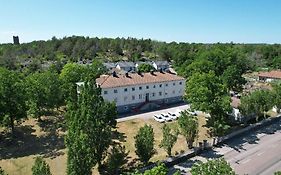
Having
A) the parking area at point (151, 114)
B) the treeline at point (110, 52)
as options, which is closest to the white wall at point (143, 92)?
the parking area at point (151, 114)

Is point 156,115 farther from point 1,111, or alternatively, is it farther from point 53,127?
point 1,111

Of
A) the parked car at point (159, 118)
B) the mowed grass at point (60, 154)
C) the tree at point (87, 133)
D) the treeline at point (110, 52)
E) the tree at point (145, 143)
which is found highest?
the treeline at point (110, 52)

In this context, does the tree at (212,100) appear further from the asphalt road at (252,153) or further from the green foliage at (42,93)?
the green foliage at (42,93)

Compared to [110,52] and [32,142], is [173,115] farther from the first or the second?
[110,52]

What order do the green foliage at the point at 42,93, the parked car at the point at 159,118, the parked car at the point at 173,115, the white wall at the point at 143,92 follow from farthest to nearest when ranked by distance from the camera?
the white wall at the point at 143,92 < the parked car at the point at 173,115 < the parked car at the point at 159,118 < the green foliage at the point at 42,93

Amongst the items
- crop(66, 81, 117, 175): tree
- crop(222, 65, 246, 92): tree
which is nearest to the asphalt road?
crop(66, 81, 117, 175): tree

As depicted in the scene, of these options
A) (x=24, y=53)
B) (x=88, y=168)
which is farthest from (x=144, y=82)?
(x=24, y=53)
